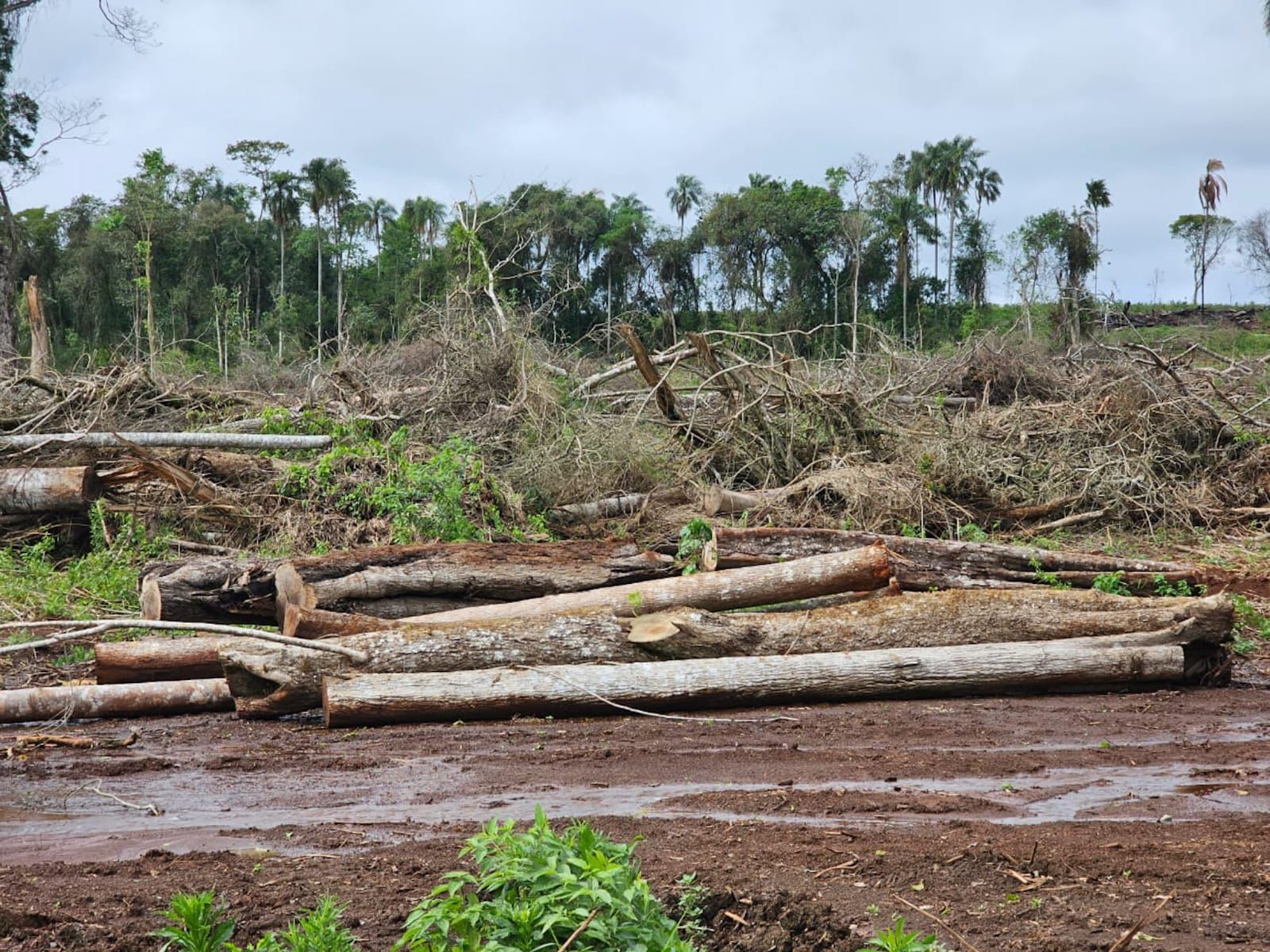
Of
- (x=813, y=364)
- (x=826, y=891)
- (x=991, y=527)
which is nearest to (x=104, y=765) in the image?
(x=826, y=891)

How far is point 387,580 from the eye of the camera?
26.9ft

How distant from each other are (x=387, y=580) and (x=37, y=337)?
9.36 m

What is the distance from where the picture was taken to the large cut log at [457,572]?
26.6 ft

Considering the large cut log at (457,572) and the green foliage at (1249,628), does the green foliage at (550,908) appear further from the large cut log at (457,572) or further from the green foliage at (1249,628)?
the green foliage at (1249,628)

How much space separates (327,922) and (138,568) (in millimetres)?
8530

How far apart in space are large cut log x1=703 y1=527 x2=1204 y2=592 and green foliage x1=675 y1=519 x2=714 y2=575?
103 mm

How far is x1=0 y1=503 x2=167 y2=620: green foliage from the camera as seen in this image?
9.36m

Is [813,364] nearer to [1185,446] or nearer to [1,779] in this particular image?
[1185,446]

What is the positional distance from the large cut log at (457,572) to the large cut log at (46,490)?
4.11 metres

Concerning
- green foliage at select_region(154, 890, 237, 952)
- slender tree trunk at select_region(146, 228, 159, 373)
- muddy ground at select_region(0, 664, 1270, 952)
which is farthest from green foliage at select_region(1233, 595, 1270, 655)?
slender tree trunk at select_region(146, 228, 159, 373)

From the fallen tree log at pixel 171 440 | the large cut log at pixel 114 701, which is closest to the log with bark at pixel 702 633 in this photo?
the large cut log at pixel 114 701

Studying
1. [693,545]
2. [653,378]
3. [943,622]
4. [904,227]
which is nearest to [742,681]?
[943,622]

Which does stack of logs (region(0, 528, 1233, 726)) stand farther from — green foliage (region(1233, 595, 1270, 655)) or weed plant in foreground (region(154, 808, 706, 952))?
weed plant in foreground (region(154, 808, 706, 952))

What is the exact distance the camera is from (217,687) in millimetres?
7293
